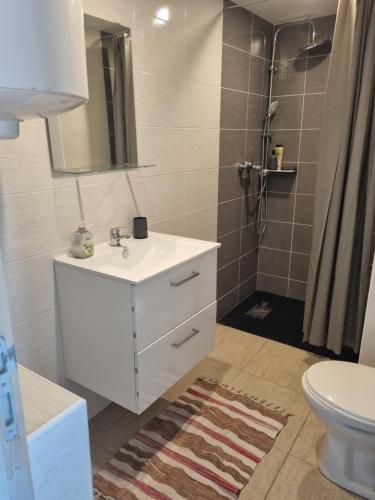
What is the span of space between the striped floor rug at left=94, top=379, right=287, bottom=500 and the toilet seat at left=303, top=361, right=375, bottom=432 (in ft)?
1.49

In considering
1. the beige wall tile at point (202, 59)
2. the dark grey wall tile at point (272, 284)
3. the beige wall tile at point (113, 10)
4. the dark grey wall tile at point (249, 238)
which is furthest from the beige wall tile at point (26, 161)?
the dark grey wall tile at point (272, 284)

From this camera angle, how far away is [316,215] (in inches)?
85.4

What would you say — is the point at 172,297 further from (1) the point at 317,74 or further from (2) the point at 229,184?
(1) the point at 317,74

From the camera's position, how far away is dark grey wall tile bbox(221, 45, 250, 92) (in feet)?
7.62

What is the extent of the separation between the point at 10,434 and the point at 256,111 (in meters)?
2.70

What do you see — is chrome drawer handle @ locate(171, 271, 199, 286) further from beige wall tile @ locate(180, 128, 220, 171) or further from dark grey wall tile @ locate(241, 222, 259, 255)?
dark grey wall tile @ locate(241, 222, 259, 255)

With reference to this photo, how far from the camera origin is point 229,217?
2699 mm

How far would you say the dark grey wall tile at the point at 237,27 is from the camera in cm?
227

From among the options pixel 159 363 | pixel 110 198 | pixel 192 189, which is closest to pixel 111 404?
pixel 159 363

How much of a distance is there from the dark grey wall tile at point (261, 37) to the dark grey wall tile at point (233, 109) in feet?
1.19

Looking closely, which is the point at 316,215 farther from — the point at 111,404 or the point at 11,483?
the point at 11,483

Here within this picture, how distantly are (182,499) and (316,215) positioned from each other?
1.60 m

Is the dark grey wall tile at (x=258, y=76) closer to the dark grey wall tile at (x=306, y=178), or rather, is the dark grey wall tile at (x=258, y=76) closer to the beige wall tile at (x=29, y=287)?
the dark grey wall tile at (x=306, y=178)

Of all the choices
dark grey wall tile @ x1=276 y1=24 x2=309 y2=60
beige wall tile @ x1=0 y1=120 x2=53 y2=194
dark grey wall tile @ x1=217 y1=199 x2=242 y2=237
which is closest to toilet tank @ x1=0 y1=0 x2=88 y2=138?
beige wall tile @ x1=0 y1=120 x2=53 y2=194
